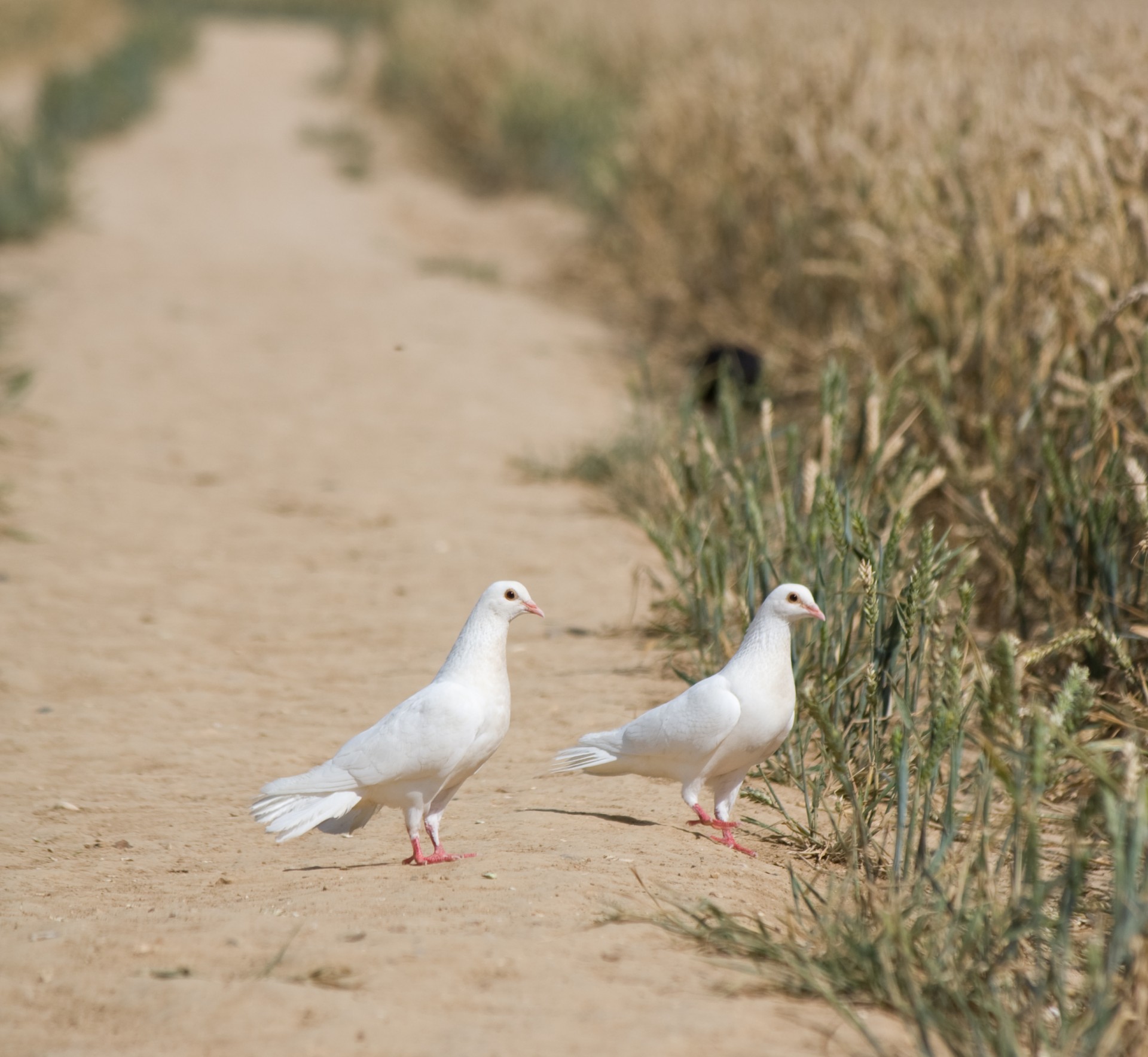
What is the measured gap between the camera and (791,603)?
3.40 m

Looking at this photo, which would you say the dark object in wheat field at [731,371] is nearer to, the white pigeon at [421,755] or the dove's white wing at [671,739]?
the dove's white wing at [671,739]

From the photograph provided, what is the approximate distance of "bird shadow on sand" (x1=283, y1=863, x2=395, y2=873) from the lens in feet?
11.1

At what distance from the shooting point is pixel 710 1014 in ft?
7.76

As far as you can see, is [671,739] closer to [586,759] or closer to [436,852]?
[586,759]

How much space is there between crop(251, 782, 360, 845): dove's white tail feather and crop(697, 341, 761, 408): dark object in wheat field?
4701 mm

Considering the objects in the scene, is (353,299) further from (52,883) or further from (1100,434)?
(52,883)

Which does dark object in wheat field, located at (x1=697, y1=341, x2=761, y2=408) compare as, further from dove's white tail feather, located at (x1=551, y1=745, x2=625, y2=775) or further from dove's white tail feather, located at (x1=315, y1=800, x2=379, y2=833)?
dove's white tail feather, located at (x1=315, y1=800, x2=379, y2=833)

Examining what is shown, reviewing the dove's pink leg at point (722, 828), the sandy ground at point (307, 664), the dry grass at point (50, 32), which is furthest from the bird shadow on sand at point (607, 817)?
the dry grass at point (50, 32)

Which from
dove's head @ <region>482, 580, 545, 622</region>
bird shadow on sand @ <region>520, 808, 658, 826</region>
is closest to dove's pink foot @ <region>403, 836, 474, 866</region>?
bird shadow on sand @ <region>520, 808, 658, 826</region>

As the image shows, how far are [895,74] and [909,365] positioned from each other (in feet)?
13.0

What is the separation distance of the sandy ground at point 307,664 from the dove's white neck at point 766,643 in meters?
0.49

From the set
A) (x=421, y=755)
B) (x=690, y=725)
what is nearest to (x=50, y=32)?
(x=421, y=755)

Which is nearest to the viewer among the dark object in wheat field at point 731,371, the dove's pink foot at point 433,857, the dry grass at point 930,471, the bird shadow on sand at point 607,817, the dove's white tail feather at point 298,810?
the dry grass at point 930,471

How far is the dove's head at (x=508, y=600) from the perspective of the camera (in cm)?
342
